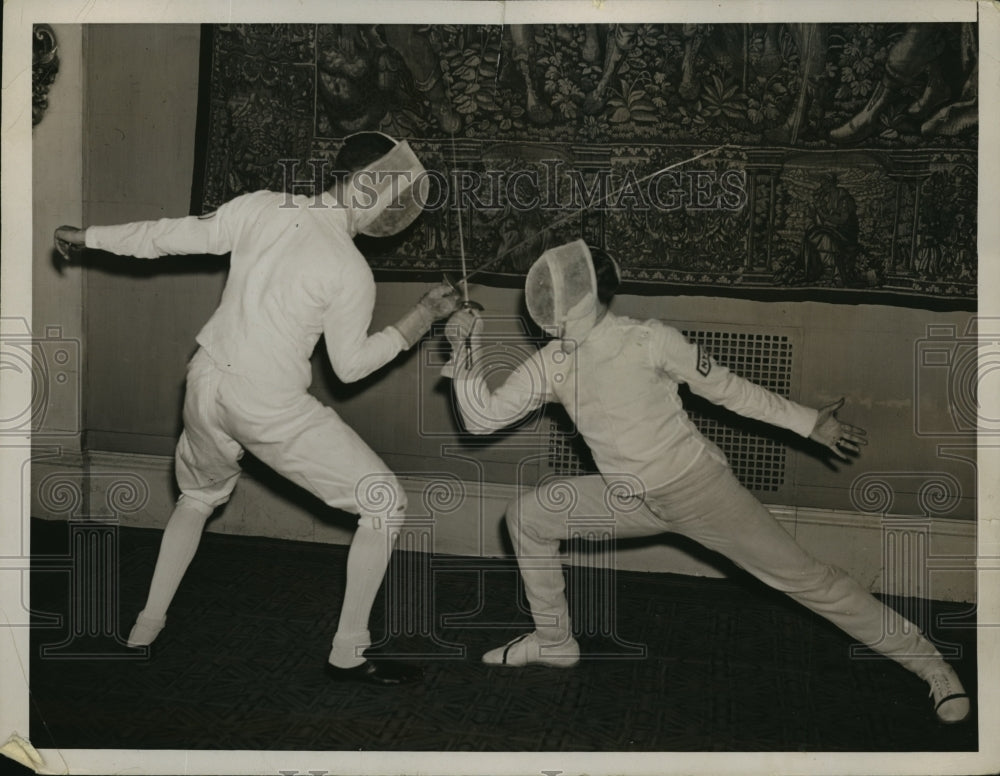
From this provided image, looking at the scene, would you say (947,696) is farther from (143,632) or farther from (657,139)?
(143,632)

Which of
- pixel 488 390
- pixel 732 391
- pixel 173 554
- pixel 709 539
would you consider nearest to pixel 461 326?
pixel 488 390

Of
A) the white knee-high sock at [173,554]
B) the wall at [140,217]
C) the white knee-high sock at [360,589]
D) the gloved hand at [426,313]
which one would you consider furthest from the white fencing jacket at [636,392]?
the wall at [140,217]

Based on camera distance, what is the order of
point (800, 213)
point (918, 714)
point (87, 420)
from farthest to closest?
point (87, 420) → point (800, 213) → point (918, 714)

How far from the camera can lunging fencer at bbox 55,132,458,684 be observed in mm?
3459

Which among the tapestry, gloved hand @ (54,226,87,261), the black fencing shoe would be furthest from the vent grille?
gloved hand @ (54,226,87,261)

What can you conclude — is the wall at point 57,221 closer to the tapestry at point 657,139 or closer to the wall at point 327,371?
the wall at point 327,371

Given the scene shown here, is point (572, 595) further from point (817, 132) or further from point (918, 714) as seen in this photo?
point (817, 132)

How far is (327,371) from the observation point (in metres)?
3.90

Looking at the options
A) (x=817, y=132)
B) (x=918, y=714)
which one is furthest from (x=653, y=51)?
(x=918, y=714)

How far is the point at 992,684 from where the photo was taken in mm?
3484

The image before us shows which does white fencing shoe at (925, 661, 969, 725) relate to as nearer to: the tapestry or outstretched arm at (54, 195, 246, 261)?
the tapestry

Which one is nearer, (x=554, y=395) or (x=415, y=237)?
(x=554, y=395)

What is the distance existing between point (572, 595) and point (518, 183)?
4.35 feet

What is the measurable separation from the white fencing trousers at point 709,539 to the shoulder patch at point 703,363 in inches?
10.2
